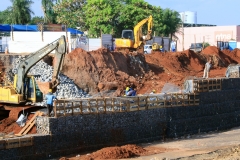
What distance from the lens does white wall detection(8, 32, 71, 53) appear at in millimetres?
36375

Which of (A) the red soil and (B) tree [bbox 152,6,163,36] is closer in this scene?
(A) the red soil

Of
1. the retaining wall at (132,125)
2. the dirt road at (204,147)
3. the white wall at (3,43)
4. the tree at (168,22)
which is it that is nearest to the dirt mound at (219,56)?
the tree at (168,22)

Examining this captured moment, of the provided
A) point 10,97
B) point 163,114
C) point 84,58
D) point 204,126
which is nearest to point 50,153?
point 10,97

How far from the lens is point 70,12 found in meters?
67.4

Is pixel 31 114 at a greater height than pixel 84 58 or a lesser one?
lesser

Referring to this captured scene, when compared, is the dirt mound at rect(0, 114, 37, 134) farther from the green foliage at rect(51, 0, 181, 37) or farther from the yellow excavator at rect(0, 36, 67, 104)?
the green foliage at rect(51, 0, 181, 37)

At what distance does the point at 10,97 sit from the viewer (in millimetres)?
23344

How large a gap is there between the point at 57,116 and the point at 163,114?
6286 millimetres

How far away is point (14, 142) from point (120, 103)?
560 cm

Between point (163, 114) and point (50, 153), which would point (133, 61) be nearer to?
point (163, 114)

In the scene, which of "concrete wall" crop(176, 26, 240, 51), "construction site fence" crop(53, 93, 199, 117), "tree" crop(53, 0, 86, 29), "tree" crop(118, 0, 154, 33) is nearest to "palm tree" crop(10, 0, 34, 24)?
"tree" crop(53, 0, 86, 29)

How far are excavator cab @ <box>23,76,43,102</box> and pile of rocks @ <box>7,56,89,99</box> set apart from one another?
23.8 feet

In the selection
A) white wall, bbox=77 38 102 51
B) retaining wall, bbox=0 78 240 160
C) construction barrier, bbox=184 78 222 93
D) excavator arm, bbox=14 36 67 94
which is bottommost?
retaining wall, bbox=0 78 240 160

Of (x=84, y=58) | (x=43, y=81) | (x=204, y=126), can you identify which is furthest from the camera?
(x=84, y=58)
